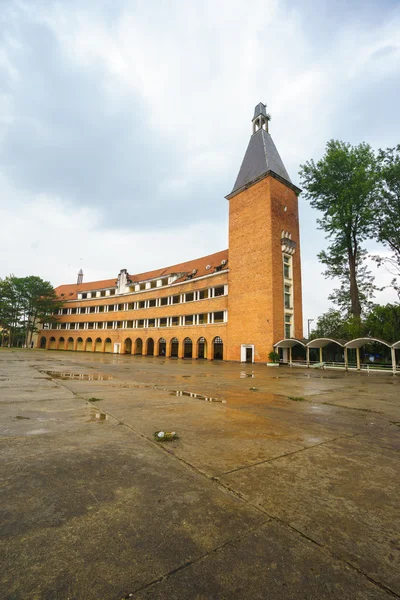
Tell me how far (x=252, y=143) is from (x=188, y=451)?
44.4 metres

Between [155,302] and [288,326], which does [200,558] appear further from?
[155,302]

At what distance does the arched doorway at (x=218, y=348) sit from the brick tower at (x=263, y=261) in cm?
416

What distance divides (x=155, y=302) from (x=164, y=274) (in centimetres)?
610

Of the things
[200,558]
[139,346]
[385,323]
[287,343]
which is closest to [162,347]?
[139,346]

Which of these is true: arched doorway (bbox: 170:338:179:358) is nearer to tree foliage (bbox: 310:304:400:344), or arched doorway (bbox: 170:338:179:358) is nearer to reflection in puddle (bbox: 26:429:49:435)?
tree foliage (bbox: 310:304:400:344)

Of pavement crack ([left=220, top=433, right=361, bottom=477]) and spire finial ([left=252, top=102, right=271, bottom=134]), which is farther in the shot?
spire finial ([left=252, top=102, right=271, bottom=134])

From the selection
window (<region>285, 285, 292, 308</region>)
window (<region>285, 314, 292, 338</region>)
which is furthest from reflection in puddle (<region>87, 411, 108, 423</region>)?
window (<region>285, 285, 292, 308</region>)

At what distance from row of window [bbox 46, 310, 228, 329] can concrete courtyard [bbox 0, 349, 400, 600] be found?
31692 millimetres

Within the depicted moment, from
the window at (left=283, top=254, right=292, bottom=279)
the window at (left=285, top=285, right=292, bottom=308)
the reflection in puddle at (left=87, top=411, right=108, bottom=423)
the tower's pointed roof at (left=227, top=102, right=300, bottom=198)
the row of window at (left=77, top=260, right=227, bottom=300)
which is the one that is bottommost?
the reflection in puddle at (left=87, top=411, right=108, bottom=423)

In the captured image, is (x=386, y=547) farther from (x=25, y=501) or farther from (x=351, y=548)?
(x=25, y=501)

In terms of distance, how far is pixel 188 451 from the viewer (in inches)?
132

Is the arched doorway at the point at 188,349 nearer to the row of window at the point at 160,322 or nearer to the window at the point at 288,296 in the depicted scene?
the row of window at the point at 160,322

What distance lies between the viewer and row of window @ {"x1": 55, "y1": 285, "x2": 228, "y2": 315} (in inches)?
1497

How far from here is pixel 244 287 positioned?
109 feet
